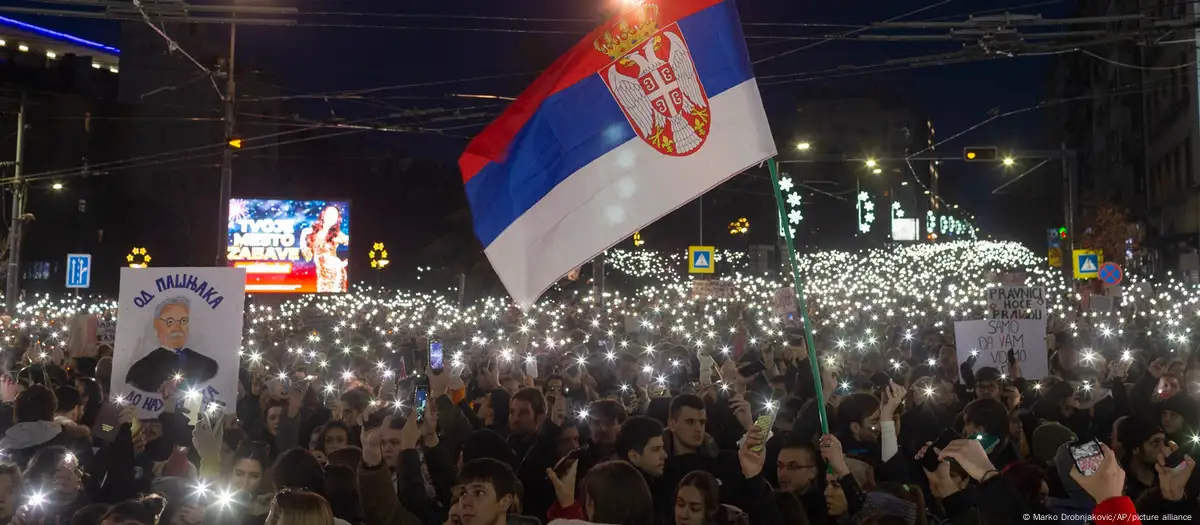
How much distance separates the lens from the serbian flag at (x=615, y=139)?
22.2 ft

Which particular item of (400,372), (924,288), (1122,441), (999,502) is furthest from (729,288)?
(999,502)

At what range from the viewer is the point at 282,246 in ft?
126

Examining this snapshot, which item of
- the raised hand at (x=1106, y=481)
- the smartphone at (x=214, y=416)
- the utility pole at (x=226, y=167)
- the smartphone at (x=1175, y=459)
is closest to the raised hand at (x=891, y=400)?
the smartphone at (x=1175, y=459)

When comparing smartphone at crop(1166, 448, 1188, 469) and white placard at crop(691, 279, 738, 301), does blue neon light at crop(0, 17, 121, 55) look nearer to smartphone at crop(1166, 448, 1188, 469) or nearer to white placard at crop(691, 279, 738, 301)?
Answer: white placard at crop(691, 279, 738, 301)

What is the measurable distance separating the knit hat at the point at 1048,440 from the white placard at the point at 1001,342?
5.88 metres

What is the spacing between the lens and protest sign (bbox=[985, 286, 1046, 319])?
1476cm

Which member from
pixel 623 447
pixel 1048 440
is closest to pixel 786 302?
pixel 1048 440

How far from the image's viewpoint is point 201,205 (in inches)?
2290

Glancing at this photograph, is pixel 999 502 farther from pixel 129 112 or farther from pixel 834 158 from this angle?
pixel 129 112

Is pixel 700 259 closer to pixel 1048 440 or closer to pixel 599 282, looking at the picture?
pixel 599 282

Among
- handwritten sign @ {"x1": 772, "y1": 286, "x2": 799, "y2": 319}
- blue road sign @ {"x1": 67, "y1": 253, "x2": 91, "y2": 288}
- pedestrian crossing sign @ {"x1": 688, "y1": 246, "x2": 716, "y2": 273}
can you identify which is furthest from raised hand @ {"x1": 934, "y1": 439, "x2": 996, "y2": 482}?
blue road sign @ {"x1": 67, "y1": 253, "x2": 91, "y2": 288}

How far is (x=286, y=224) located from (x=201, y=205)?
2177 cm

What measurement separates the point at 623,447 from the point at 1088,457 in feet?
10.3

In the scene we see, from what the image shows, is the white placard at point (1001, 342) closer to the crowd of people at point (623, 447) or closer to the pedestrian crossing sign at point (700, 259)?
the crowd of people at point (623, 447)
